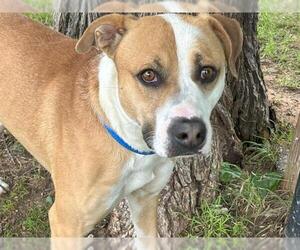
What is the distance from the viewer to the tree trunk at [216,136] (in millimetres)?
4477

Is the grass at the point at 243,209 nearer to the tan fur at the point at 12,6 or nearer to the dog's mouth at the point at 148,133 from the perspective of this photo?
the dog's mouth at the point at 148,133

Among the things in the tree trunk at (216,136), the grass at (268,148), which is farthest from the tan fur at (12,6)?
the grass at (268,148)

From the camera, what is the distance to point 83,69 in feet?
12.2

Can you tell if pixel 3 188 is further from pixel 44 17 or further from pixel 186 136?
pixel 186 136

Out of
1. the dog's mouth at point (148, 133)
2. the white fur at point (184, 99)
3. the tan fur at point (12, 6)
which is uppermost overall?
the tan fur at point (12, 6)

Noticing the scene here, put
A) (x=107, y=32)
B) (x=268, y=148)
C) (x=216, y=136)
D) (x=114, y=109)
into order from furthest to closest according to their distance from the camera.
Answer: (x=268, y=148) → (x=216, y=136) → (x=114, y=109) → (x=107, y=32)

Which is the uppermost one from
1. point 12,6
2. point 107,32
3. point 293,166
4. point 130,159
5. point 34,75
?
point 12,6

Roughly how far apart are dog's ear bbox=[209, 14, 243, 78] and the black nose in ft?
1.79

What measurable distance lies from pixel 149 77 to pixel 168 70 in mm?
100

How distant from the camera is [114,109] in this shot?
344cm

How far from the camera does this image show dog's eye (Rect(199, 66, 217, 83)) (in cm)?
314

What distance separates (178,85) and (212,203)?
5.69ft

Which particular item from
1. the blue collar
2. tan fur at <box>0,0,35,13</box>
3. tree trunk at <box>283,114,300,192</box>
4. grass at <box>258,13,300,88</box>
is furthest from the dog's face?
grass at <box>258,13,300,88</box>

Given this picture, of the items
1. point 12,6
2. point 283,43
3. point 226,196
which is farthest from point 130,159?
point 283,43
